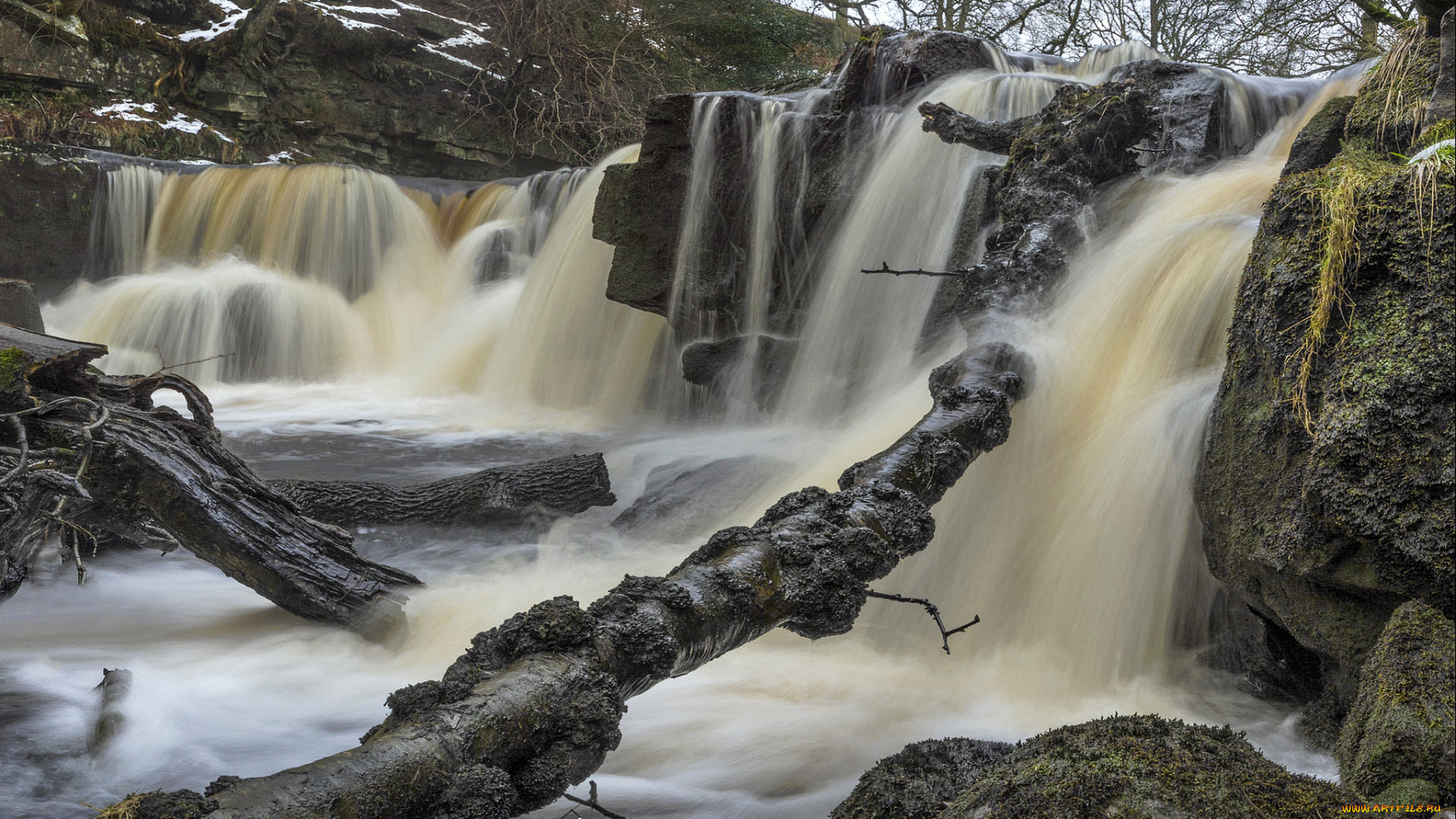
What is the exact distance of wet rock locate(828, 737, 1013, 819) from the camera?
2119 millimetres

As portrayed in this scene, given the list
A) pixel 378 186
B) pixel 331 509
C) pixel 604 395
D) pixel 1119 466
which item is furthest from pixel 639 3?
pixel 1119 466

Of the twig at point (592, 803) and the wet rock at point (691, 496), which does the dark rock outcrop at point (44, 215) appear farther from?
the twig at point (592, 803)

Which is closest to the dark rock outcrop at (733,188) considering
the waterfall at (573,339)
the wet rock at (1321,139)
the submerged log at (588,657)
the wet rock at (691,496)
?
the waterfall at (573,339)

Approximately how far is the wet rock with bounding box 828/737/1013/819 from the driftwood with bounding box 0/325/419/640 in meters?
2.25

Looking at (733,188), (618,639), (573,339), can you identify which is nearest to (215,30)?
(573,339)

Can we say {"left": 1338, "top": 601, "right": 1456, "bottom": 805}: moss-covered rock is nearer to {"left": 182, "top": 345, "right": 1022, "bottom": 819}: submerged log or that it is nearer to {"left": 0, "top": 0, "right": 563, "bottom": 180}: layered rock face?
{"left": 182, "top": 345, "right": 1022, "bottom": 819}: submerged log

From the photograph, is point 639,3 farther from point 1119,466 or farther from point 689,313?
point 1119,466

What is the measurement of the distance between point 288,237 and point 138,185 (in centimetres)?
191

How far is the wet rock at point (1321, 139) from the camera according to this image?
3787mm

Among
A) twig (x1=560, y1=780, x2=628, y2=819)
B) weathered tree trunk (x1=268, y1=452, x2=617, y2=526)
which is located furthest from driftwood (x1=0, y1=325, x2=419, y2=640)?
twig (x1=560, y1=780, x2=628, y2=819)

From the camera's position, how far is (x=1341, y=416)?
7.60 ft

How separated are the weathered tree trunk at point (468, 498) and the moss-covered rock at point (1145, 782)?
3.46 metres

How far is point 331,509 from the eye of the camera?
16.3 ft

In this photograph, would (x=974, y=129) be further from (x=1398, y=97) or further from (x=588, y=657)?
(x=588, y=657)
